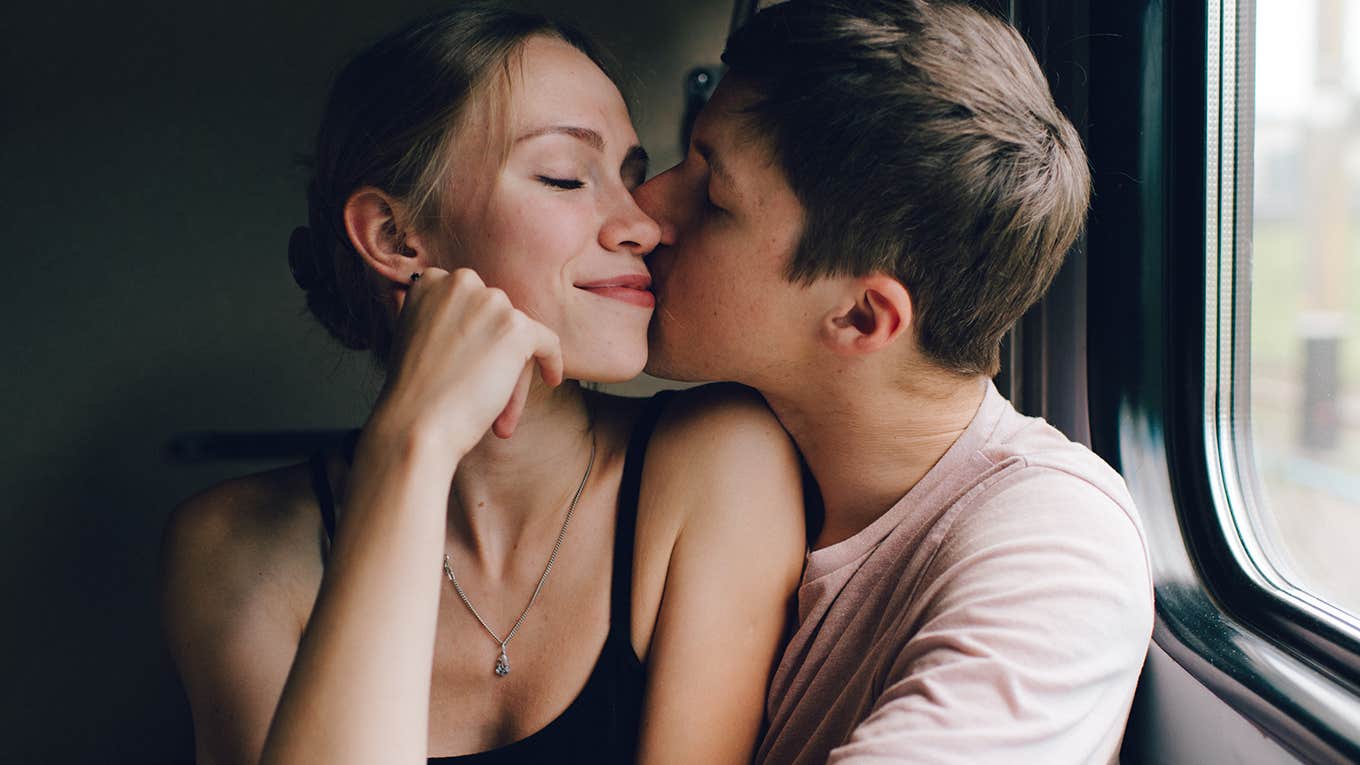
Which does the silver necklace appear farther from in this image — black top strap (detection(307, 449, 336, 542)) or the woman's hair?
the woman's hair

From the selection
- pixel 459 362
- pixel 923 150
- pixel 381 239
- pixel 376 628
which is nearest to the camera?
pixel 376 628

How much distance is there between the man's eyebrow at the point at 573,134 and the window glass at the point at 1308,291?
3.14 ft

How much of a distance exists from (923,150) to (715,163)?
30 centimetres

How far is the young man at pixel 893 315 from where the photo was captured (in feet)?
3.63

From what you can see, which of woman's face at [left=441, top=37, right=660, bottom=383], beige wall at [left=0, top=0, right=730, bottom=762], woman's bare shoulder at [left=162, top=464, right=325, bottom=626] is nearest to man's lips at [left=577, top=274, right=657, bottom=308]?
woman's face at [left=441, top=37, right=660, bottom=383]

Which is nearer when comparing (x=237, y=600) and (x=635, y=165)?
(x=237, y=600)

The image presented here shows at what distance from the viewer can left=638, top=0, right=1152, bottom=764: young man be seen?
1.11 m

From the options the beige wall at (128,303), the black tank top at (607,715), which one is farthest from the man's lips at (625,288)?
the beige wall at (128,303)

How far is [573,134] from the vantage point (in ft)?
4.42

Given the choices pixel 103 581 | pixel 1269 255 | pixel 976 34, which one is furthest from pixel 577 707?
pixel 103 581

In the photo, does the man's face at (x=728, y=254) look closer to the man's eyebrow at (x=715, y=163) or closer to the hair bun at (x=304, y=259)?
the man's eyebrow at (x=715, y=163)

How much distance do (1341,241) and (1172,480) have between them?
0.44 metres

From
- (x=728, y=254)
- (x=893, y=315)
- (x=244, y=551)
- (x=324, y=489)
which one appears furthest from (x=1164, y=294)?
(x=244, y=551)

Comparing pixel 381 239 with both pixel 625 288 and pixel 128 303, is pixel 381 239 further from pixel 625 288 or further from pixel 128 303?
pixel 128 303
